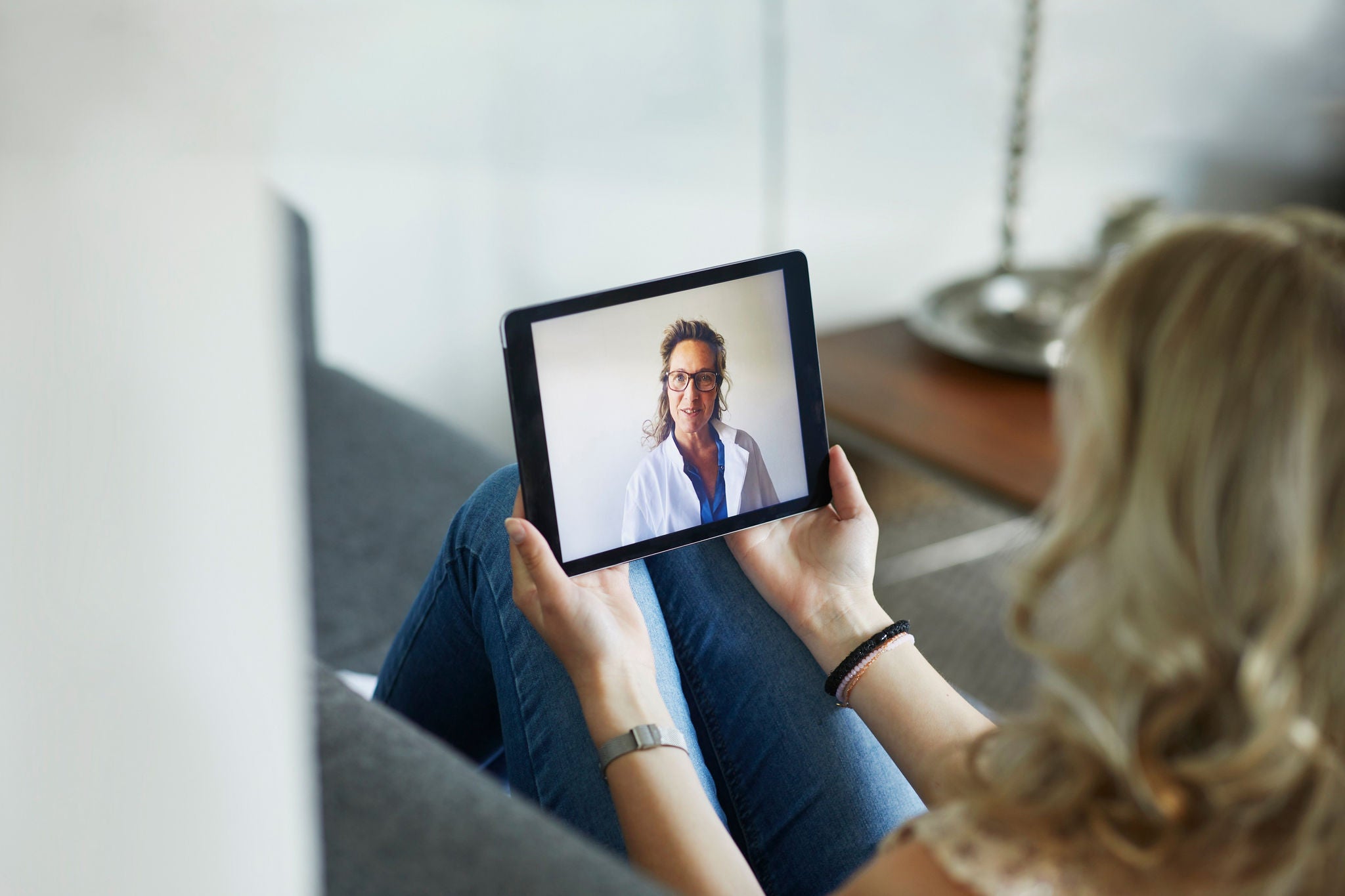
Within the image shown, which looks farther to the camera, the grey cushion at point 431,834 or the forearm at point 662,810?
the forearm at point 662,810

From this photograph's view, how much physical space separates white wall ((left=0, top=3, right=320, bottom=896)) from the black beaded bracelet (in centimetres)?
35

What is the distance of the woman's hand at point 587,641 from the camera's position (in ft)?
2.20

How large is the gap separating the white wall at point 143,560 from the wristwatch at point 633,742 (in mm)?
194

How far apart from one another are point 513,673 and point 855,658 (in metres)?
0.23

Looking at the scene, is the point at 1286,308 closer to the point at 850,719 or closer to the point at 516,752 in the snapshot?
the point at 850,719

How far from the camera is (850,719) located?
2.45 feet

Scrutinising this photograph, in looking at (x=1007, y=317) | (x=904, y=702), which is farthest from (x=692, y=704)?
(x=1007, y=317)

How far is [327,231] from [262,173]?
126 mm

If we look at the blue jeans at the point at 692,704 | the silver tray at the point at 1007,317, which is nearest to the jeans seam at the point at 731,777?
the blue jeans at the point at 692,704

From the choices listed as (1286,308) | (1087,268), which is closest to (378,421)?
(1286,308)

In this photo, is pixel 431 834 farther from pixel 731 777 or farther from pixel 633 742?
pixel 731 777

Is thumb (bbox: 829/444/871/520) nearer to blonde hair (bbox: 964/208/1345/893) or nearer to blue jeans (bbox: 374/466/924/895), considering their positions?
blue jeans (bbox: 374/466/924/895)

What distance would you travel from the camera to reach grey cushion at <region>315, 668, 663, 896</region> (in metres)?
0.41

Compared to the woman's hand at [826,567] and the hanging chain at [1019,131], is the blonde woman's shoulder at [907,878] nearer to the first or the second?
the woman's hand at [826,567]
